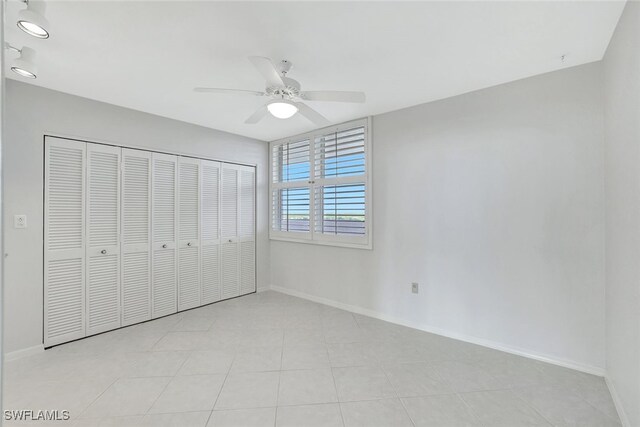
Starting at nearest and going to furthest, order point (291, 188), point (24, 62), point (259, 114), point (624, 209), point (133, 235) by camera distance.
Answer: point (624, 209) < point (24, 62) < point (259, 114) < point (133, 235) < point (291, 188)

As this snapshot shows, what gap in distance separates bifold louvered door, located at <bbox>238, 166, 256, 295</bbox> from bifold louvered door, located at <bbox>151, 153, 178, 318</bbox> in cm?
93

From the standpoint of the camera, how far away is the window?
11.5 feet

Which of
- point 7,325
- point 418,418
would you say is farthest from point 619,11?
point 7,325

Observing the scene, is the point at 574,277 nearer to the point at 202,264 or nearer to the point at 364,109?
the point at 364,109

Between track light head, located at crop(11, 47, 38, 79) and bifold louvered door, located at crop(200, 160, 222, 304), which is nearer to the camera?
track light head, located at crop(11, 47, 38, 79)

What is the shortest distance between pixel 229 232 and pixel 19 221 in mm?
2073

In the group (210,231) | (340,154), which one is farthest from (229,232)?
(340,154)

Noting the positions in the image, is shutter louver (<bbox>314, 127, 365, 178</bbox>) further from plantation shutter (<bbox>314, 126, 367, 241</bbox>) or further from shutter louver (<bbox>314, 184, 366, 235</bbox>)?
shutter louver (<bbox>314, 184, 366, 235</bbox>)

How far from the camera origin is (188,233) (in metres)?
3.63

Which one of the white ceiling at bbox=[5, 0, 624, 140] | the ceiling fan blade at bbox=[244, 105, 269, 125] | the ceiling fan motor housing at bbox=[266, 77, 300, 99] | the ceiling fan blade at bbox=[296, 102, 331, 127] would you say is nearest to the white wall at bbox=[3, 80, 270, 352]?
the white ceiling at bbox=[5, 0, 624, 140]

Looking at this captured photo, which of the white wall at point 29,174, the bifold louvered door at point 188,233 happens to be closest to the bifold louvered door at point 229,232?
the bifold louvered door at point 188,233

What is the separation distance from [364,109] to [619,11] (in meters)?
1.95

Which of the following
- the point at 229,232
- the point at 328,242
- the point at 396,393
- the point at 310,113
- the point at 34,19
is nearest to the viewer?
the point at 34,19

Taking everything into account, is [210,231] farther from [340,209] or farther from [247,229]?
[340,209]
